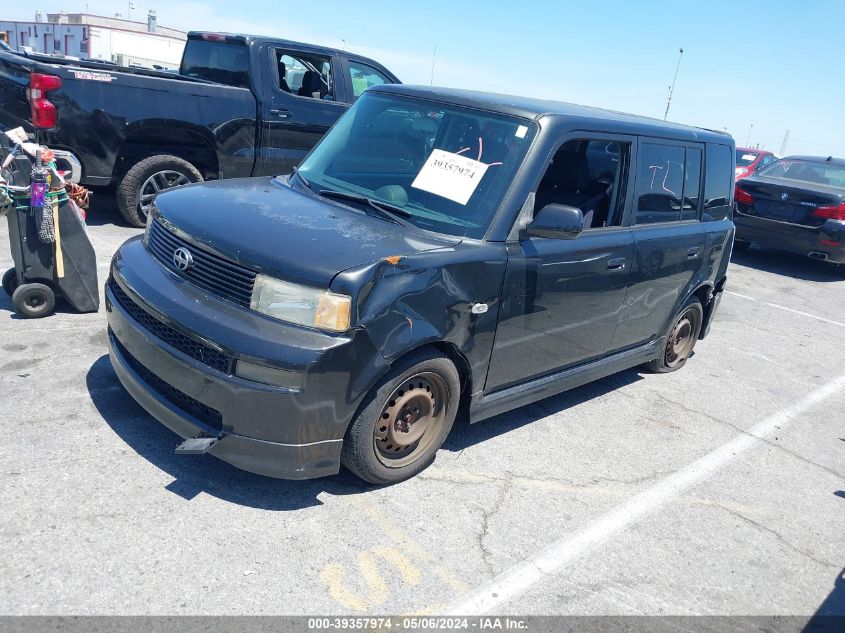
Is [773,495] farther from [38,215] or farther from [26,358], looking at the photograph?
[38,215]

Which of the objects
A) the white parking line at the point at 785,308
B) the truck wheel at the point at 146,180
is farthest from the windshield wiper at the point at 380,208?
the white parking line at the point at 785,308

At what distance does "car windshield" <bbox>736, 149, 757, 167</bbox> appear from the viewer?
1797 centimetres

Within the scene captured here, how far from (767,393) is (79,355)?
17.4 feet

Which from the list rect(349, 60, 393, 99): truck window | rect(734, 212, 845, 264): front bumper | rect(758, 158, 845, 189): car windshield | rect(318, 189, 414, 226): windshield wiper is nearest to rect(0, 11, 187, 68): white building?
rect(349, 60, 393, 99): truck window

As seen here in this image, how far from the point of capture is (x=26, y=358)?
4336 mm

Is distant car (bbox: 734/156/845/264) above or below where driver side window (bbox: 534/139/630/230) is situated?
below

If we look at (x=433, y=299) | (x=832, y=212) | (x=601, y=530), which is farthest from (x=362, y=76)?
(x=832, y=212)

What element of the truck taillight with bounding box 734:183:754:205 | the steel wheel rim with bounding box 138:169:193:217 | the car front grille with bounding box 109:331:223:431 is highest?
the truck taillight with bounding box 734:183:754:205

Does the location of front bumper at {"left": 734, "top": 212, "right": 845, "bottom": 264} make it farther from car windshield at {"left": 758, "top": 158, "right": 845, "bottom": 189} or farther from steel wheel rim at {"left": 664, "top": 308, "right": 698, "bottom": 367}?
steel wheel rim at {"left": 664, "top": 308, "right": 698, "bottom": 367}

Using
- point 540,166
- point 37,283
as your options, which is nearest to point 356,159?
point 540,166

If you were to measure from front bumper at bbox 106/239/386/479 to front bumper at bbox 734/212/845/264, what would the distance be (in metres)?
9.49

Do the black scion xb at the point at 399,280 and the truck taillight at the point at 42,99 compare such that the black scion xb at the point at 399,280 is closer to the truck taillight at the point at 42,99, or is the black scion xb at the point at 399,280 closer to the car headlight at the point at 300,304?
the car headlight at the point at 300,304

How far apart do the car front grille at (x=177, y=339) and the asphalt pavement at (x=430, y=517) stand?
0.65 m

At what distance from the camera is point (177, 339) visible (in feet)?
10.5
